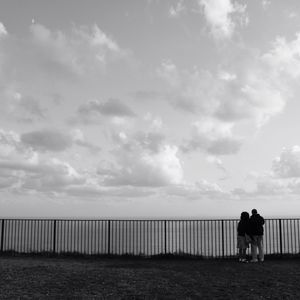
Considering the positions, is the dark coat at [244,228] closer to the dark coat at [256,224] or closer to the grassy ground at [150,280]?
the dark coat at [256,224]

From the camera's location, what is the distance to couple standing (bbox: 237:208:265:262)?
16578 millimetres

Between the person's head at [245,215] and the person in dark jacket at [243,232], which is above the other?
the person's head at [245,215]

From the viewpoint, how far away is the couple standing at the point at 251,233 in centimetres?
1658

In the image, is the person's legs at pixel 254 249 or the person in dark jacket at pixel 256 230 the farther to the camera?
the person in dark jacket at pixel 256 230

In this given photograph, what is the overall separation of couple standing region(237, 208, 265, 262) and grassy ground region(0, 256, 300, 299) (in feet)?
2.55

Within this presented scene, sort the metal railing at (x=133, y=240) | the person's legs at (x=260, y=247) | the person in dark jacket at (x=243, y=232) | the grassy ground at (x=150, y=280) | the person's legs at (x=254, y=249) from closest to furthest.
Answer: the grassy ground at (x=150, y=280)
the person's legs at (x=254, y=249)
the person's legs at (x=260, y=247)
the person in dark jacket at (x=243, y=232)
the metal railing at (x=133, y=240)

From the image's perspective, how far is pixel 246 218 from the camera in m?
16.9

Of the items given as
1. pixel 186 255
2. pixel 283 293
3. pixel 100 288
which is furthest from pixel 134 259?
pixel 283 293

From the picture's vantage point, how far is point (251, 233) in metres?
16.8

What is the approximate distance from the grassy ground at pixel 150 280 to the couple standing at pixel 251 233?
778mm

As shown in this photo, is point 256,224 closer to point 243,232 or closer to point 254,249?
point 243,232

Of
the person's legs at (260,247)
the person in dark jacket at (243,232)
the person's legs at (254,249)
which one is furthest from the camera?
the person in dark jacket at (243,232)

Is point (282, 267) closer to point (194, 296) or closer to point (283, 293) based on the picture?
point (283, 293)

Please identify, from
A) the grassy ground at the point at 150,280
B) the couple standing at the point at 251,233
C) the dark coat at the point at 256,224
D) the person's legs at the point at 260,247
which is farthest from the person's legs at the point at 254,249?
the grassy ground at the point at 150,280
